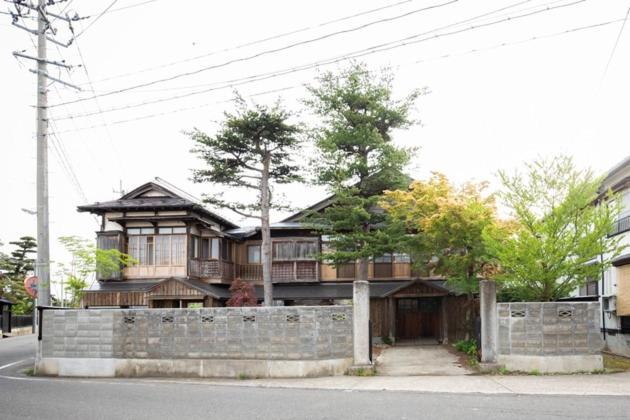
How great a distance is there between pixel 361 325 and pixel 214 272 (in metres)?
15.0

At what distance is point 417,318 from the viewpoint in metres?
28.8

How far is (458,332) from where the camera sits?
2744cm

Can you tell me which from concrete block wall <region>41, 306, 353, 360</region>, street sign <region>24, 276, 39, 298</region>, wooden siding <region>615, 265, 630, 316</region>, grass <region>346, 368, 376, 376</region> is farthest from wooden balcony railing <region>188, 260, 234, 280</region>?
wooden siding <region>615, 265, 630, 316</region>

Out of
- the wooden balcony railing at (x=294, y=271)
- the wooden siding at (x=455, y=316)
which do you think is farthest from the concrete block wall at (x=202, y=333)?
the wooden balcony railing at (x=294, y=271)

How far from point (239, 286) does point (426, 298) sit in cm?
865

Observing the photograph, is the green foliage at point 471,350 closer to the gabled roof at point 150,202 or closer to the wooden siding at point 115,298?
the gabled roof at point 150,202

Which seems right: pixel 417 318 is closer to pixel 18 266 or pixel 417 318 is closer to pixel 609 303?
pixel 609 303

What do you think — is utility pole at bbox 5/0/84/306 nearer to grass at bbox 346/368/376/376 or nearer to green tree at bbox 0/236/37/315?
grass at bbox 346/368/376/376

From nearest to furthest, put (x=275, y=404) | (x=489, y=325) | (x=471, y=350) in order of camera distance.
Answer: (x=275, y=404)
(x=489, y=325)
(x=471, y=350)

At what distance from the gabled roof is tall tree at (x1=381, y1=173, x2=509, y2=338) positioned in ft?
34.4

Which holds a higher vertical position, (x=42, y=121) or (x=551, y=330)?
(x=42, y=121)

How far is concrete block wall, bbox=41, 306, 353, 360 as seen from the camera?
1600 cm

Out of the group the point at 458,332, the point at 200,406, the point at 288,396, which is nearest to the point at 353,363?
the point at 288,396

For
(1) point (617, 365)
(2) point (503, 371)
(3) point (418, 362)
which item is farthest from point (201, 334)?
(1) point (617, 365)
